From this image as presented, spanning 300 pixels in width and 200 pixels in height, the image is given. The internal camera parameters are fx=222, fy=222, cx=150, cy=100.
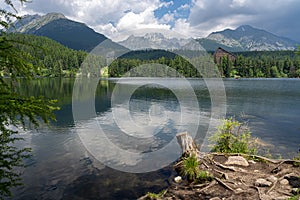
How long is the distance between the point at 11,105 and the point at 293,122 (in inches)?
1352

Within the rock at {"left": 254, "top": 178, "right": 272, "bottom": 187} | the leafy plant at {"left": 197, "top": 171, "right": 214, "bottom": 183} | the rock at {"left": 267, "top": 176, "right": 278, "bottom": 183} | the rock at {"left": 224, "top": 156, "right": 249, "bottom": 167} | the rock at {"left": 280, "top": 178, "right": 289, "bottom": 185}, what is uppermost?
the rock at {"left": 280, "top": 178, "right": 289, "bottom": 185}

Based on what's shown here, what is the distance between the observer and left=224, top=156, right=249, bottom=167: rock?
13.4 m

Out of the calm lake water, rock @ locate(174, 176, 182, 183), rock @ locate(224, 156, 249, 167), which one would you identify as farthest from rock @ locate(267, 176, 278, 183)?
the calm lake water

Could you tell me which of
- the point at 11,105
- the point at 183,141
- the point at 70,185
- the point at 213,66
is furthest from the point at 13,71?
the point at 213,66

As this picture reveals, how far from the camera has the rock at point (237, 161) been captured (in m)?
13.4

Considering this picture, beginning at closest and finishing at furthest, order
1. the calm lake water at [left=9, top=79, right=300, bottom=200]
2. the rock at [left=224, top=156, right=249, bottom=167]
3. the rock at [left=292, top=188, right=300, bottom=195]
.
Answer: the rock at [left=292, top=188, right=300, bottom=195], the calm lake water at [left=9, top=79, right=300, bottom=200], the rock at [left=224, top=156, right=249, bottom=167]

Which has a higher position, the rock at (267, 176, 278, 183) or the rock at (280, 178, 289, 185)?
the rock at (280, 178, 289, 185)

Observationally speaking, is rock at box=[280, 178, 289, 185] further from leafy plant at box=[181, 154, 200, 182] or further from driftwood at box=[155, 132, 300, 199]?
leafy plant at box=[181, 154, 200, 182]

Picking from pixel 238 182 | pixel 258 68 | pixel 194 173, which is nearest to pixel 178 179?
pixel 194 173

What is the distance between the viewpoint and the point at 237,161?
13648 mm

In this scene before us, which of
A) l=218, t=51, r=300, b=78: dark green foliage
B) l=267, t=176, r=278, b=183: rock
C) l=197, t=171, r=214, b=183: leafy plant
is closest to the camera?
l=267, t=176, r=278, b=183: rock

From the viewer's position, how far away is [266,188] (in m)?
10.2

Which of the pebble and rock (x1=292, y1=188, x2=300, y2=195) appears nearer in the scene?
rock (x1=292, y1=188, x2=300, y2=195)

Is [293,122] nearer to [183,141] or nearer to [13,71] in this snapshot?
[183,141]
